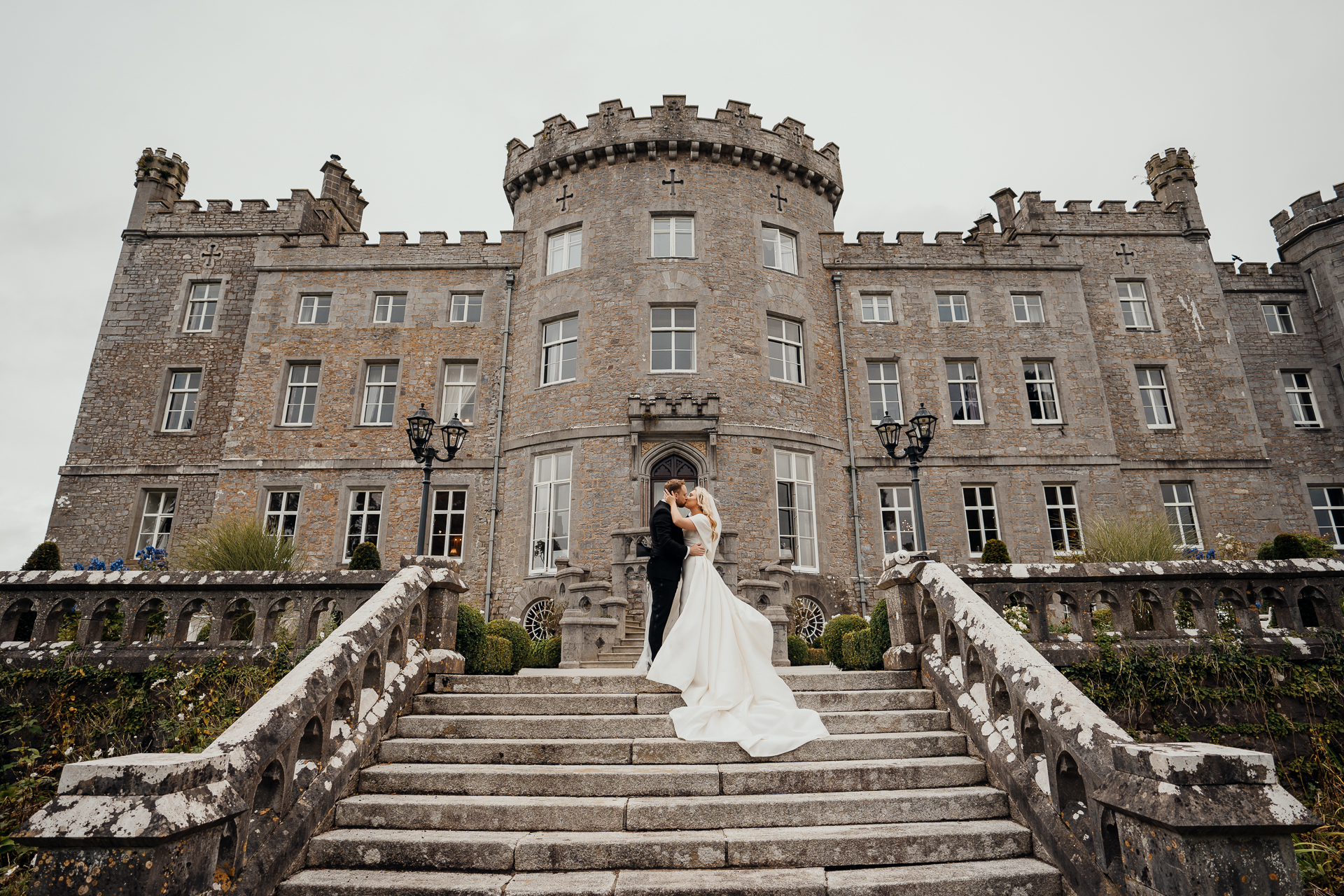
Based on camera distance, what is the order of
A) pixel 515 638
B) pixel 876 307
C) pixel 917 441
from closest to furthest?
pixel 917 441 < pixel 515 638 < pixel 876 307

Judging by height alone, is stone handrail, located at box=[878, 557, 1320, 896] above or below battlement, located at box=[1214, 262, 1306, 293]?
below

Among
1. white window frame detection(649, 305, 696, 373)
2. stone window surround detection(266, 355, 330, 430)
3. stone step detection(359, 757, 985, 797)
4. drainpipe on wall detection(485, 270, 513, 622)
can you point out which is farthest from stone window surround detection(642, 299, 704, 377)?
stone step detection(359, 757, 985, 797)

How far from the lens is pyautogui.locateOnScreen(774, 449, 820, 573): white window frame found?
1554 cm

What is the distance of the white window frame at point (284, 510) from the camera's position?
55.0 feet

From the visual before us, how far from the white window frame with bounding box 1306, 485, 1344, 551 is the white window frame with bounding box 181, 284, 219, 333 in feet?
101

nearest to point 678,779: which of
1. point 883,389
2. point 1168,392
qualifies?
point 883,389

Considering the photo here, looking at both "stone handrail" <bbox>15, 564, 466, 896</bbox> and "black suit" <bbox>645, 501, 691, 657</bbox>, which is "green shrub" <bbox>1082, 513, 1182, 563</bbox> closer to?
"black suit" <bbox>645, 501, 691, 657</bbox>

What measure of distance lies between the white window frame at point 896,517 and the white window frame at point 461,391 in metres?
10.6

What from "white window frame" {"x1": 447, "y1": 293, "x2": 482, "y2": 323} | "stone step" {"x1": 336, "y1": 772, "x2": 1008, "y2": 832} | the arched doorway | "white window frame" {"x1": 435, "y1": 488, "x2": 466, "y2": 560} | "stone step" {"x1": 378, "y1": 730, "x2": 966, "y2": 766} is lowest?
"stone step" {"x1": 336, "y1": 772, "x2": 1008, "y2": 832}

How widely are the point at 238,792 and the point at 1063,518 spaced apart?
59.7 ft

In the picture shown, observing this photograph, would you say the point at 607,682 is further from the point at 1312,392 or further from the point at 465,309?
the point at 1312,392

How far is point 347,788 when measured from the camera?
4.49 m

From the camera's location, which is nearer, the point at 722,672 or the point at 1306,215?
the point at 722,672

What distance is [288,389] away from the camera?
17.8 metres
